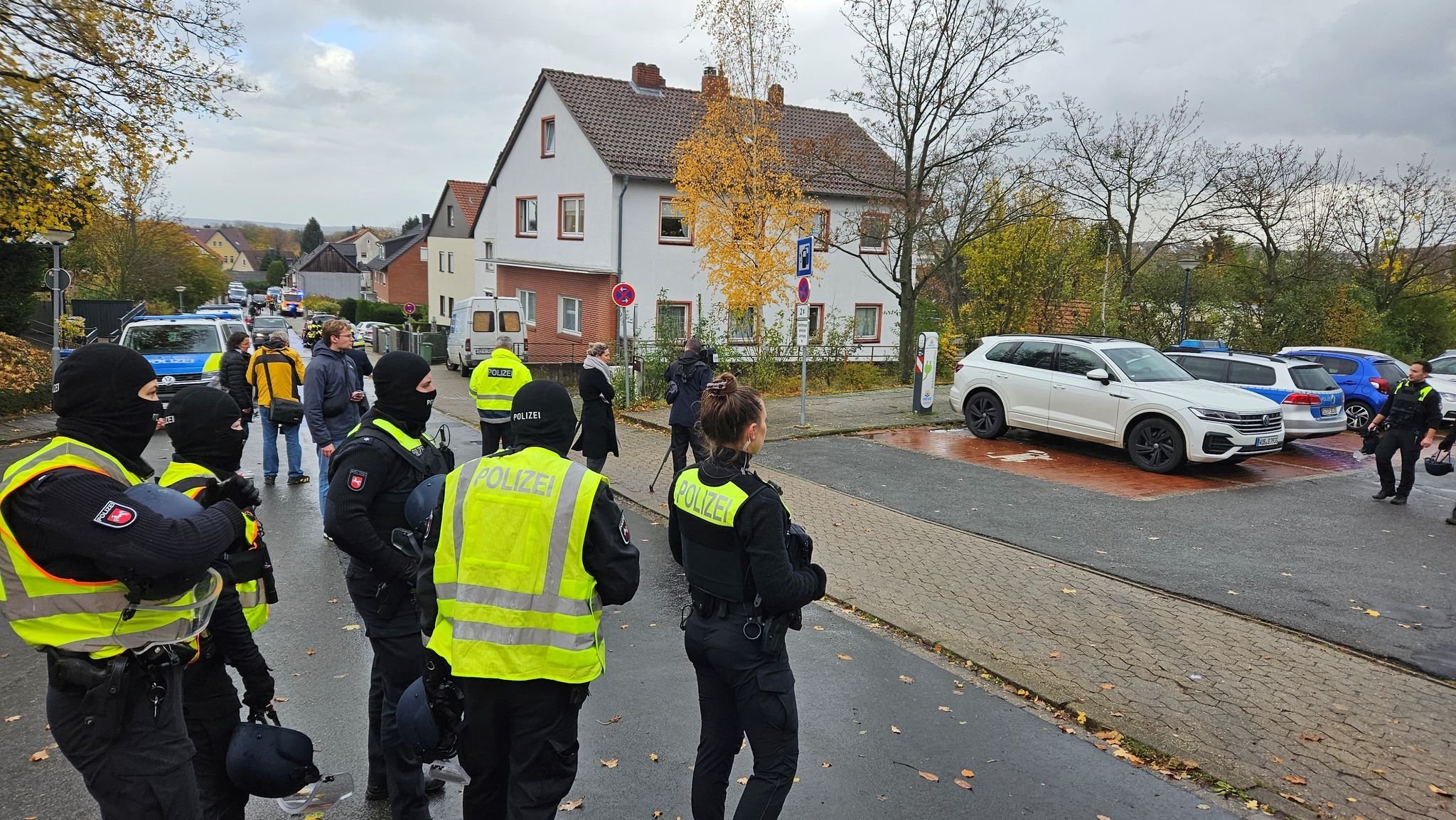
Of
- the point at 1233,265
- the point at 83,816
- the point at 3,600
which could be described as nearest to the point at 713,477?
the point at 3,600

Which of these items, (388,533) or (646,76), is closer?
(388,533)

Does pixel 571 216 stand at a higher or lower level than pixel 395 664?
higher

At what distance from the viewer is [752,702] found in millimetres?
3104

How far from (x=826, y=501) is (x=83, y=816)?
24.4 ft

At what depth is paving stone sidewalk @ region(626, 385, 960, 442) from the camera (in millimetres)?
14414

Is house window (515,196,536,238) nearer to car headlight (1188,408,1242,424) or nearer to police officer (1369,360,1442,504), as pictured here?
car headlight (1188,408,1242,424)

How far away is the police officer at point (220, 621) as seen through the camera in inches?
120

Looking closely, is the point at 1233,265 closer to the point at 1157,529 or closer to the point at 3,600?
the point at 1157,529

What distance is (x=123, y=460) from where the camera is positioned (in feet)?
8.71

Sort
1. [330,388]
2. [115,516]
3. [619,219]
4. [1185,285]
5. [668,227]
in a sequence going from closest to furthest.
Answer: [115,516], [330,388], [1185,285], [619,219], [668,227]

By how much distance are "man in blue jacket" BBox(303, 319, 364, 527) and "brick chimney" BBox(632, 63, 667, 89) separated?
A: 25.1 meters

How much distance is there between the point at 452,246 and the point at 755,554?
49.5 m

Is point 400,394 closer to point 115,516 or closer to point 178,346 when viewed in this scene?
point 115,516

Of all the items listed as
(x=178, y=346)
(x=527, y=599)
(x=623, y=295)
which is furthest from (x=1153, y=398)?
(x=178, y=346)
